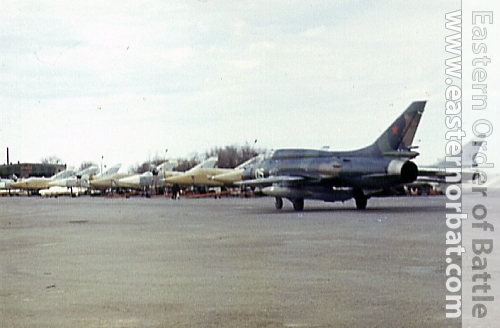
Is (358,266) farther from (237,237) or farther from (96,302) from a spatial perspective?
(237,237)

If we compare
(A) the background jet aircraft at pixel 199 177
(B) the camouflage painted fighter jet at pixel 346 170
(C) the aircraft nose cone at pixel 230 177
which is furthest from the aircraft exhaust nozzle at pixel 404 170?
(A) the background jet aircraft at pixel 199 177

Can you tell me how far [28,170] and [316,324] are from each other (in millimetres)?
101422

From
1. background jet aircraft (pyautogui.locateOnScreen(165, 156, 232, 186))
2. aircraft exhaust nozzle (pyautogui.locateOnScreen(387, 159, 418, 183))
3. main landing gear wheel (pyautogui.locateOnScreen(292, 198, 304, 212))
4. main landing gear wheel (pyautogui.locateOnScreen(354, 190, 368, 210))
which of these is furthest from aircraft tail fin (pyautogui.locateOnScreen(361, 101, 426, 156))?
background jet aircraft (pyautogui.locateOnScreen(165, 156, 232, 186))

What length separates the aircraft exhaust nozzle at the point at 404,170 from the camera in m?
24.3

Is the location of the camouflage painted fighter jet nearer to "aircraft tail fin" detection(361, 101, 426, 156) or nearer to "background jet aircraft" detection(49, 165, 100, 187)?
"aircraft tail fin" detection(361, 101, 426, 156)

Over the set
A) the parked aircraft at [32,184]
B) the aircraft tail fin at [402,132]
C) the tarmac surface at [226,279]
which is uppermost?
the aircraft tail fin at [402,132]

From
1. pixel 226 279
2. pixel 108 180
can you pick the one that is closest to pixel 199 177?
pixel 108 180

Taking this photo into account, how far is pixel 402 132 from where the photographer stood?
82.7 feet

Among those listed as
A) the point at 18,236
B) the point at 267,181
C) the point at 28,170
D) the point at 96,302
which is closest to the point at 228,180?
the point at 267,181

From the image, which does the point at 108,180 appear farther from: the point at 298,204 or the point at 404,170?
the point at 404,170

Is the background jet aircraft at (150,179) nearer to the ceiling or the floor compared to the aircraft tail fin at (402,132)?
nearer to the floor

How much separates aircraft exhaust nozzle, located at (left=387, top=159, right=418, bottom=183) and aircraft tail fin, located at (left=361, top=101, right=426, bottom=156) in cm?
75

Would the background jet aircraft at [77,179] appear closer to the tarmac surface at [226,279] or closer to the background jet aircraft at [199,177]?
the background jet aircraft at [199,177]

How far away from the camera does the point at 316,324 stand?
6328 millimetres
